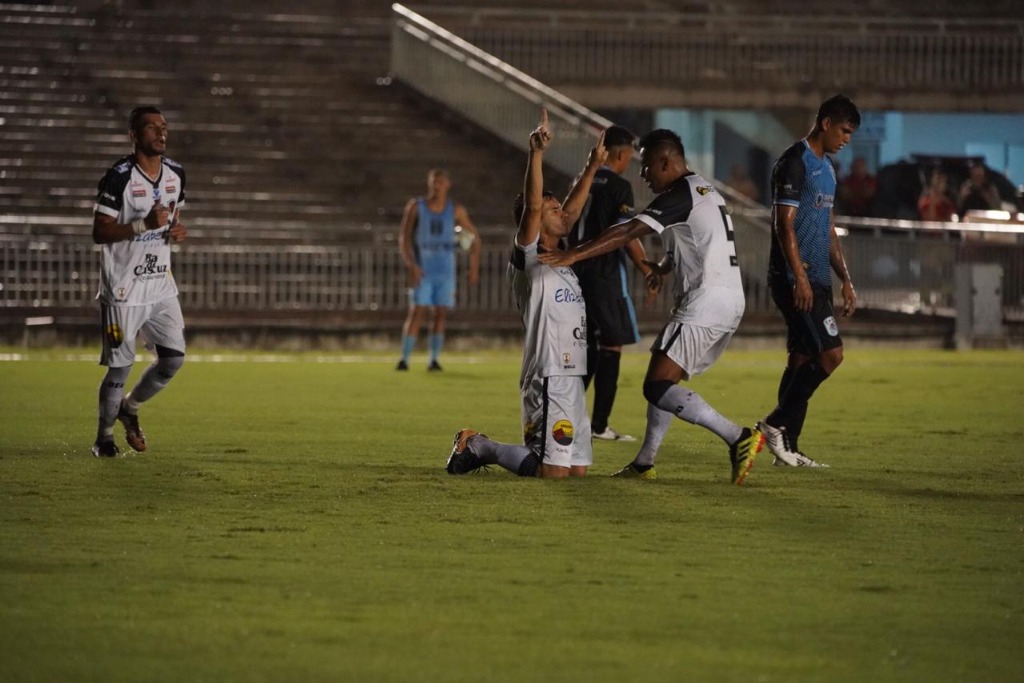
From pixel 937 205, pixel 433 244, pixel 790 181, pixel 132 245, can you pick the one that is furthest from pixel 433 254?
pixel 937 205

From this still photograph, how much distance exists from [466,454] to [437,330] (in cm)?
1029

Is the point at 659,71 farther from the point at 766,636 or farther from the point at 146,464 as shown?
the point at 766,636

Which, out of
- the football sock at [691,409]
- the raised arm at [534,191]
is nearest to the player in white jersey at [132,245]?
the raised arm at [534,191]

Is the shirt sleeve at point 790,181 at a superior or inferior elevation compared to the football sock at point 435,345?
superior

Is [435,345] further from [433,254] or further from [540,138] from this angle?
[540,138]

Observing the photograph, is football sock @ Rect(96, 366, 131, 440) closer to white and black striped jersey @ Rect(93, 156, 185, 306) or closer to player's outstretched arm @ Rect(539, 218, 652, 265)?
white and black striped jersey @ Rect(93, 156, 185, 306)

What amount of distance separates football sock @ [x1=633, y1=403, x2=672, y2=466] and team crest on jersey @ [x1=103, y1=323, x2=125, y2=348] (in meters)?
3.12

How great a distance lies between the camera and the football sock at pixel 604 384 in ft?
41.5

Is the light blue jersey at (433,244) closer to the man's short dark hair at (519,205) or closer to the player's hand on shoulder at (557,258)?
the man's short dark hair at (519,205)

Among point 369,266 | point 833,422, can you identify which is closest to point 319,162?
point 369,266

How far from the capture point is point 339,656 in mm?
5617

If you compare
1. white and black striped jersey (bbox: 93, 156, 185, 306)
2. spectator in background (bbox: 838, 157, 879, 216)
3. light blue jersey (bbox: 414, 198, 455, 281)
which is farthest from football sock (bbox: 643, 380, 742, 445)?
spectator in background (bbox: 838, 157, 879, 216)

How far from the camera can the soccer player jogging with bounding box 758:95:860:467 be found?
34.8 ft

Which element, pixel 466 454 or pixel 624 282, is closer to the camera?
pixel 466 454
